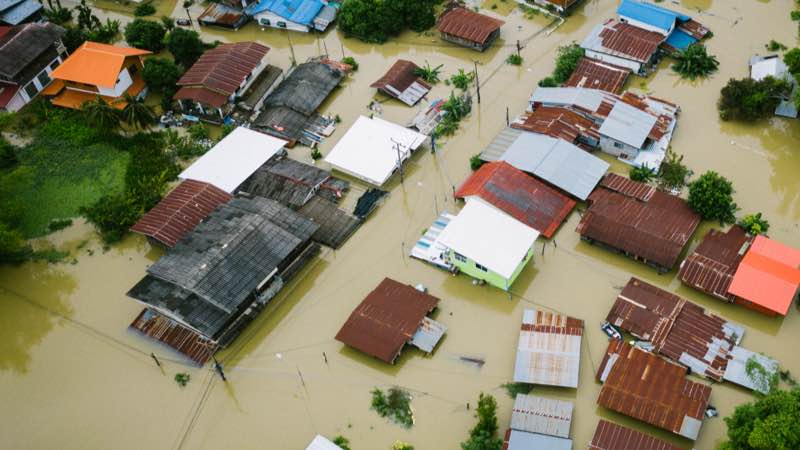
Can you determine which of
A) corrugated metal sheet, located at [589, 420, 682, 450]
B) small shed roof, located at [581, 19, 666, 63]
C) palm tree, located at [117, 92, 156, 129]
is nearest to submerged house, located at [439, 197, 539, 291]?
corrugated metal sheet, located at [589, 420, 682, 450]

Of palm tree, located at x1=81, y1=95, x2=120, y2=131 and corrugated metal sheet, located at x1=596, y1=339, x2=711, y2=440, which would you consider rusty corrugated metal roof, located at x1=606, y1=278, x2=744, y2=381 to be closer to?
corrugated metal sheet, located at x1=596, y1=339, x2=711, y2=440

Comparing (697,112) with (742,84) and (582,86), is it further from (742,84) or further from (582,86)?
(582,86)

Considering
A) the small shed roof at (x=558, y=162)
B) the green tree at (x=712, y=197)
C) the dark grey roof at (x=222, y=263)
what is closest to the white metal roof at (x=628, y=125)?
the small shed roof at (x=558, y=162)

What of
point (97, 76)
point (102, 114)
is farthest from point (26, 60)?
point (102, 114)

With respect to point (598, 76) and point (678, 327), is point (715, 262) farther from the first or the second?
point (598, 76)

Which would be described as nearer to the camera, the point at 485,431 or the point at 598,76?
the point at 485,431

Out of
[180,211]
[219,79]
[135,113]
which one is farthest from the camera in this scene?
[219,79]

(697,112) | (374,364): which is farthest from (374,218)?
(697,112)
